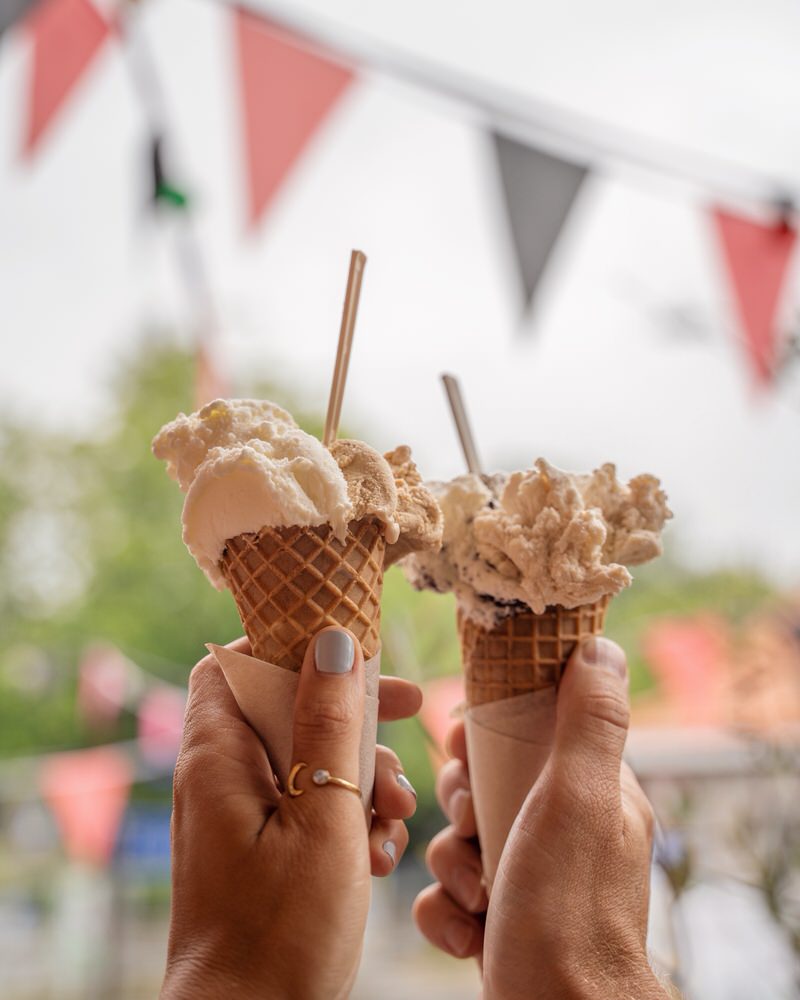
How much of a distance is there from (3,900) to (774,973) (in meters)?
6.73

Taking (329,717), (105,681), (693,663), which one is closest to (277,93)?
(329,717)

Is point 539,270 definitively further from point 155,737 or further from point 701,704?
point 155,737

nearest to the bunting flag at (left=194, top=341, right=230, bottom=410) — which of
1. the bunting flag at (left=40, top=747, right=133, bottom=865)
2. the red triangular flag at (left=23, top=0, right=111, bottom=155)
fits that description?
the red triangular flag at (left=23, top=0, right=111, bottom=155)

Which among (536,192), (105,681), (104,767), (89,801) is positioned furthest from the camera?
(105,681)

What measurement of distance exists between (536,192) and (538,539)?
1.71m

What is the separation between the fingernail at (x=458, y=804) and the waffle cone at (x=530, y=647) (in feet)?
0.69

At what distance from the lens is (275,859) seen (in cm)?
83

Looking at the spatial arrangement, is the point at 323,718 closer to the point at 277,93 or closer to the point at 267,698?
the point at 267,698

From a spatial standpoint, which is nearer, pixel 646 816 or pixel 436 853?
pixel 646 816

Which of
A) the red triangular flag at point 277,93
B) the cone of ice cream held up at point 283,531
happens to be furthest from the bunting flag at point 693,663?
the cone of ice cream held up at point 283,531

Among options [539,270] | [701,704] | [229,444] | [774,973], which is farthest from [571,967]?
[701,704]

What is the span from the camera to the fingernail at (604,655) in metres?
1.11

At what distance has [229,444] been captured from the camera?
1.01 metres

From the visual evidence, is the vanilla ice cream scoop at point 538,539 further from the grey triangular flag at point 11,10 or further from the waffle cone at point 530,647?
the grey triangular flag at point 11,10
